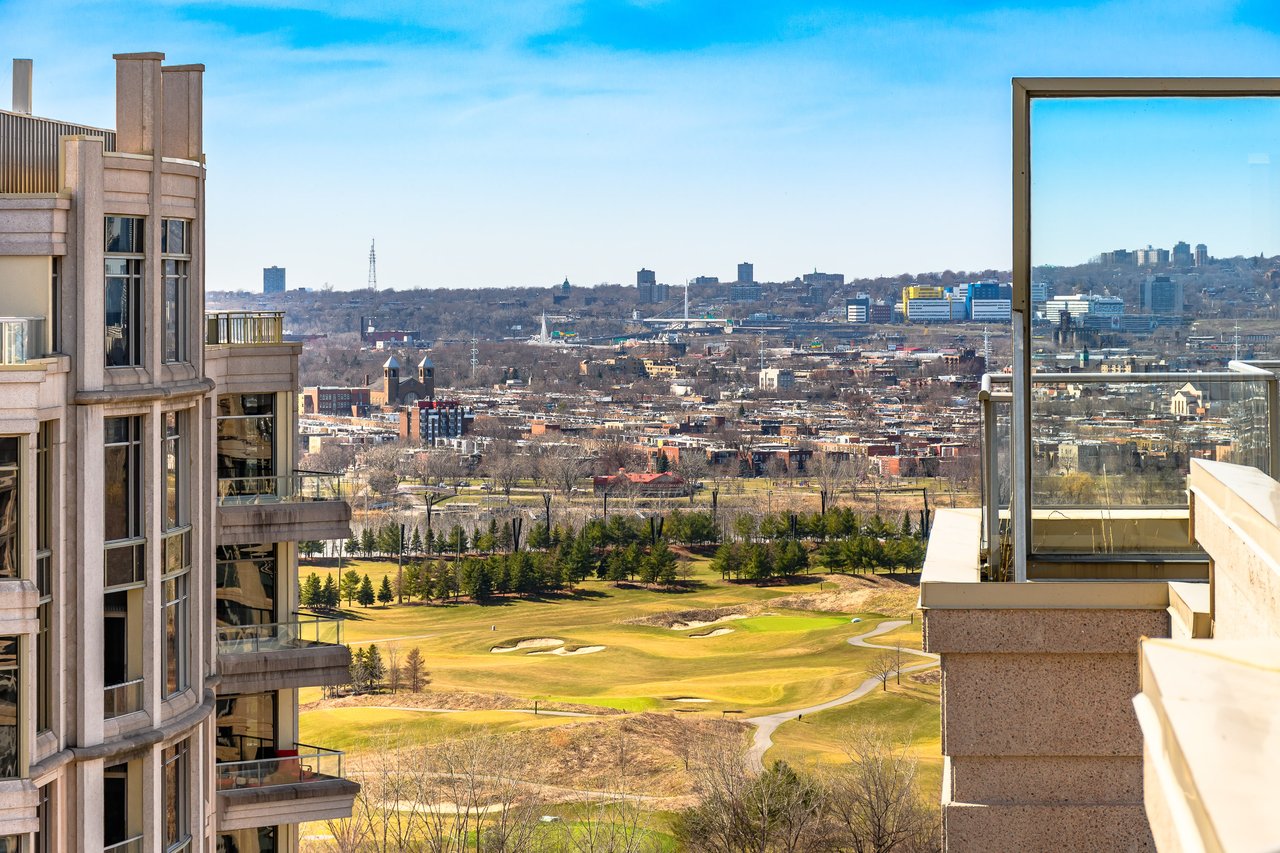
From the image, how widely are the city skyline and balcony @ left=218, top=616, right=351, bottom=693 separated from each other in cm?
5793

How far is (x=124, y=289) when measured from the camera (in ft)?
20.9

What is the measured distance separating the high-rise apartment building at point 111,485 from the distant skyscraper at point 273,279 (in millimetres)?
60881

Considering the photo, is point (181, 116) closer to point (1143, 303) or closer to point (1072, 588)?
point (1143, 303)

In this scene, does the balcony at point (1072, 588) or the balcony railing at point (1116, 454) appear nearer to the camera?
the balcony at point (1072, 588)

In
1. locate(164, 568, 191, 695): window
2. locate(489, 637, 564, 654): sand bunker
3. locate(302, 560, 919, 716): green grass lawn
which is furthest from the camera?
locate(489, 637, 564, 654): sand bunker

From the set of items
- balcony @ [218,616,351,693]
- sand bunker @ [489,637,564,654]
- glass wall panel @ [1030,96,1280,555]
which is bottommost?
sand bunker @ [489,637,564,654]

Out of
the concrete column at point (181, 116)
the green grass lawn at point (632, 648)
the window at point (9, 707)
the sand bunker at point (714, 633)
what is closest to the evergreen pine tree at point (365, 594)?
the green grass lawn at point (632, 648)

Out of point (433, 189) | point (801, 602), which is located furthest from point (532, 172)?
point (801, 602)

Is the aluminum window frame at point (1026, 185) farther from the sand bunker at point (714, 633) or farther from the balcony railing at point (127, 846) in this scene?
the sand bunker at point (714, 633)

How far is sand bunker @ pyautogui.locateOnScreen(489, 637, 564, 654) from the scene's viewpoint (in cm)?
3872

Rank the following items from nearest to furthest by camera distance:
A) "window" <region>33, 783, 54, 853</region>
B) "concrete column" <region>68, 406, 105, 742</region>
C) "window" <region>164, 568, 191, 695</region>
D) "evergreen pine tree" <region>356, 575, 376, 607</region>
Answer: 1. "window" <region>33, 783, 54, 853</region>
2. "concrete column" <region>68, 406, 105, 742</region>
3. "window" <region>164, 568, 191, 695</region>
4. "evergreen pine tree" <region>356, 575, 376, 607</region>

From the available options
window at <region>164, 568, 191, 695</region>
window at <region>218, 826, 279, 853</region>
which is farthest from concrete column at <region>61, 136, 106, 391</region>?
window at <region>218, 826, 279, 853</region>

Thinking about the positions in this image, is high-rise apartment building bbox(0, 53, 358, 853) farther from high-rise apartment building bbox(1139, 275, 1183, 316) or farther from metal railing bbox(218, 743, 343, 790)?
high-rise apartment building bbox(1139, 275, 1183, 316)

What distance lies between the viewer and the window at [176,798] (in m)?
6.64
